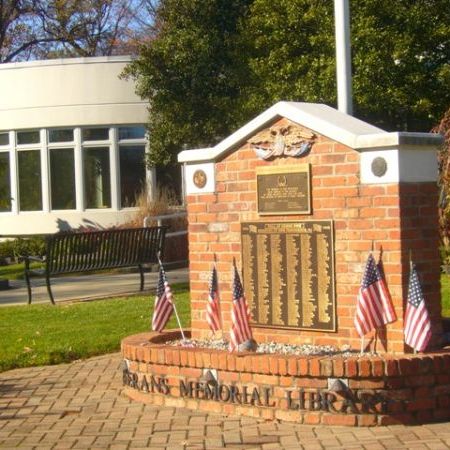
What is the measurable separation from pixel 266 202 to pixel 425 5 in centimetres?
1436

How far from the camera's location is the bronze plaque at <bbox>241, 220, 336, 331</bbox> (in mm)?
8391

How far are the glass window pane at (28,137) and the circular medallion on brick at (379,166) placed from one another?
21.6 m

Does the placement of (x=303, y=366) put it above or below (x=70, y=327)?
above

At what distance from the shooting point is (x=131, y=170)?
2806cm

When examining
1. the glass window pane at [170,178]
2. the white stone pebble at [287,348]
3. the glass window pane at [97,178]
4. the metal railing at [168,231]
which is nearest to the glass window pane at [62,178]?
the glass window pane at [97,178]

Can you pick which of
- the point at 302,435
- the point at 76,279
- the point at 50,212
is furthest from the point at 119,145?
the point at 302,435

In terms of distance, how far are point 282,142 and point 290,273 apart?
41.1 inches

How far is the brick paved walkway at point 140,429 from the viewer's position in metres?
7.09

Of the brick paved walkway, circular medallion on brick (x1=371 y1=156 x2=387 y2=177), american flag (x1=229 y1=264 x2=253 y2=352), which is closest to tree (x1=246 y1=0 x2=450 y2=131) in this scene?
the brick paved walkway

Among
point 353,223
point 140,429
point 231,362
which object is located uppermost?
point 353,223

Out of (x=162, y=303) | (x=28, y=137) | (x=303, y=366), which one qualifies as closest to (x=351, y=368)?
(x=303, y=366)

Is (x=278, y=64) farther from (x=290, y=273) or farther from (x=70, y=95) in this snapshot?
(x=290, y=273)

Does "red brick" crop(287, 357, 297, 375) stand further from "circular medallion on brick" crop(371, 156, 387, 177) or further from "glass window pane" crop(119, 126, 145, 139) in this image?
"glass window pane" crop(119, 126, 145, 139)

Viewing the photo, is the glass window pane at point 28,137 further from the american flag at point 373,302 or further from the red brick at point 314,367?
the red brick at point 314,367
